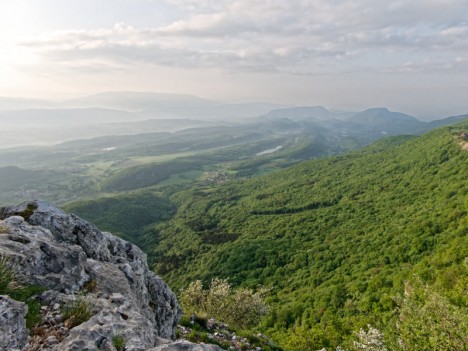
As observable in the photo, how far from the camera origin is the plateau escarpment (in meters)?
11.4

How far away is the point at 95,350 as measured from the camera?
35.5 ft

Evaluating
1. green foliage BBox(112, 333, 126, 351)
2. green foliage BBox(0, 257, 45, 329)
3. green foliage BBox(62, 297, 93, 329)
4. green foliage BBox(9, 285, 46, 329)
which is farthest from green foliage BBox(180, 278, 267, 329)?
green foliage BBox(112, 333, 126, 351)

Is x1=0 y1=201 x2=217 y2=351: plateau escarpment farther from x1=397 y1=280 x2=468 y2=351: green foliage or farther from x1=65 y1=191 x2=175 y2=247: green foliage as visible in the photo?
x1=65 y1=191 x2=175 y2=247: green foliage

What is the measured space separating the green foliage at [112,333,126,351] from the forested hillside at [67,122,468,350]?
22.2 m

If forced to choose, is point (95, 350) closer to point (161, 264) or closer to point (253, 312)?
point (253, 312)

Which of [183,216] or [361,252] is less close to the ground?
[361,252]

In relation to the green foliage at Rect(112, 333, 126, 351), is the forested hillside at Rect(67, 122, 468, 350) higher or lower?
lower

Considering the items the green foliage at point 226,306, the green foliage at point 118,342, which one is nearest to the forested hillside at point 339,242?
the green foliage at point 226,306

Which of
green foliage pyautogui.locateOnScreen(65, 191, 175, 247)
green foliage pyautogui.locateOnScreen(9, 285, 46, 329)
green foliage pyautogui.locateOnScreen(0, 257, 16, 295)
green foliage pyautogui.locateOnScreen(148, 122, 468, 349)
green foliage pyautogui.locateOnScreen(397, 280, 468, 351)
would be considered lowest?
green foliage pyautogui.locateOnScreen(65, 191, 175, 247)

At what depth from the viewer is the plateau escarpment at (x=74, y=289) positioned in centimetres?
1142

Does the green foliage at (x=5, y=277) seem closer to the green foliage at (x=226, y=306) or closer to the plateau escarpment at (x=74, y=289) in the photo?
the plateau escarpment at (x=74, y=289)

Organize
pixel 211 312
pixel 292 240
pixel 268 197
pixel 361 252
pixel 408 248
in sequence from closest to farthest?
pixel 211 312 → pixel 408 248 → pixel 361 252 → pixel 292 240 → pixel 268 197

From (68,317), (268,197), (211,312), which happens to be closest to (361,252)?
(211,312)

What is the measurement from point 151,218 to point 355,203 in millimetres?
130413
